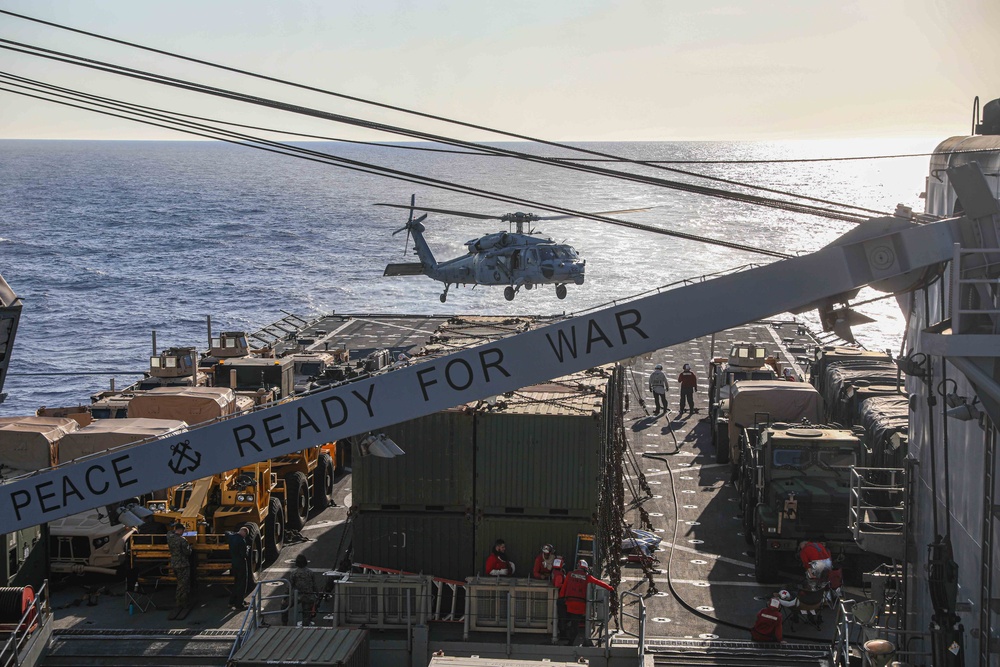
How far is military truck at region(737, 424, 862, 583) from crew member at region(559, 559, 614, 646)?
170 inches

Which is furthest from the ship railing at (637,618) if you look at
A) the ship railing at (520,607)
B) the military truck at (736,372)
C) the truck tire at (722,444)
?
the military truck at (736,372)

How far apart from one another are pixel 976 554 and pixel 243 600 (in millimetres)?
11945

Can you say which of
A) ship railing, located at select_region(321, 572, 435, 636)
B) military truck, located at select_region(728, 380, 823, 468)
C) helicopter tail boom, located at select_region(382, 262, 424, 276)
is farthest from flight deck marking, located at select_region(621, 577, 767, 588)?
helicopter tail boom, located at select_region(382, 262, 424, 276)

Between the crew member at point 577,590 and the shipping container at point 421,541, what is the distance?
1970mm

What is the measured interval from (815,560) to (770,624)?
6.41ft

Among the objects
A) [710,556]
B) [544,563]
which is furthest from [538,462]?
[710,556]

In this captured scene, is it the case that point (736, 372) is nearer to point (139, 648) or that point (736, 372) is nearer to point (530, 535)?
point (530, 535)

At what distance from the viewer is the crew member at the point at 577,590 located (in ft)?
52.9

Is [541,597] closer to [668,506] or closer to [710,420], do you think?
[668,506]

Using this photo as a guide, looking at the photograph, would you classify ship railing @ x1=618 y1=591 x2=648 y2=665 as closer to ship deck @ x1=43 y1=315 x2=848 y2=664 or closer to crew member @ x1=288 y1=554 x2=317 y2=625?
ship deck @ x1=43 y1=315 x2=848 y2=664

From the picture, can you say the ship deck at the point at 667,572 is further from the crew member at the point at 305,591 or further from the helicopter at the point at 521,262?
the helicopter at the point at 521,262

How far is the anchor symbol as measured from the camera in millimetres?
12289

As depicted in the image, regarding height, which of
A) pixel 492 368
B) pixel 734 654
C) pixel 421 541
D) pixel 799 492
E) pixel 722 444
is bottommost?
pixel 734 654

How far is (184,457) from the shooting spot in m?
12.3
